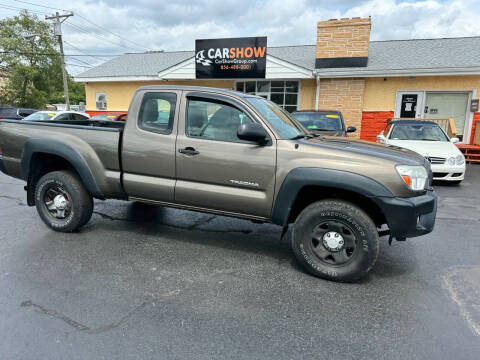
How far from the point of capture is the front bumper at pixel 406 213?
308 cm

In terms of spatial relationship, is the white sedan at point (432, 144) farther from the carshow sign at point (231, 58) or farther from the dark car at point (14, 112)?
the dark car at point (14, 112)

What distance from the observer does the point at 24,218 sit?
5.18 meters

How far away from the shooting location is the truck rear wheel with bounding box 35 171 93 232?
432 centimetres

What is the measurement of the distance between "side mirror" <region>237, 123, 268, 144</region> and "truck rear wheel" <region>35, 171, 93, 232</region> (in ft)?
7.80

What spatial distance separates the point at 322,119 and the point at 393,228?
6408 millimetres

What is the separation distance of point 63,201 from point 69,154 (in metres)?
0.72

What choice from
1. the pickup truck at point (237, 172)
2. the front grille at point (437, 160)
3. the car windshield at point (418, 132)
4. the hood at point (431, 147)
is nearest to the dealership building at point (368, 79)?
the car windshield at point (418, 132)

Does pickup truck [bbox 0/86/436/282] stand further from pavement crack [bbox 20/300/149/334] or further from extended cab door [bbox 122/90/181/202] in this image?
pavement crack [bbox 20/300/149/334]

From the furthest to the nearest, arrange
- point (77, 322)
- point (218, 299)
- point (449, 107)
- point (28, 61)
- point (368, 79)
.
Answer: point (28, 61) → point (368, 79) → point (449, 107) → point (218, 299) → point (77, 322)

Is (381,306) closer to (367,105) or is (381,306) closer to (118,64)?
(367,105)

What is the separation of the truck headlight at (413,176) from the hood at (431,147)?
17.6 feet

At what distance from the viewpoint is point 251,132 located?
3.28 meters

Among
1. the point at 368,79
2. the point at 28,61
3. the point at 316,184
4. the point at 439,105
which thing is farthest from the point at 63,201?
the point at 28,61

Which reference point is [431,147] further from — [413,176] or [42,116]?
[42,116]
